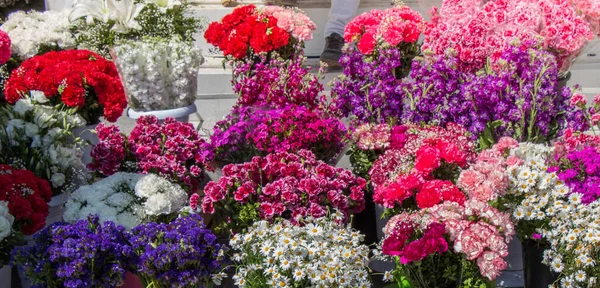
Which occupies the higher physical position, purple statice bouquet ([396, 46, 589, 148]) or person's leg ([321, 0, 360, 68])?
purple statice bouquet ([396, 46, 589, 148])

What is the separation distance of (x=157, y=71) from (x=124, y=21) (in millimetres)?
454

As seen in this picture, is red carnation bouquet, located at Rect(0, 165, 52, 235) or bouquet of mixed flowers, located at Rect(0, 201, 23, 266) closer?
bouquet of mixed flowers, located at Rect(0, 201, 23, 266)

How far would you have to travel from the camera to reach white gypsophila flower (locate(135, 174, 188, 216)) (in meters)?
2.62

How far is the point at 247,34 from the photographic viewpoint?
3805 millimetres

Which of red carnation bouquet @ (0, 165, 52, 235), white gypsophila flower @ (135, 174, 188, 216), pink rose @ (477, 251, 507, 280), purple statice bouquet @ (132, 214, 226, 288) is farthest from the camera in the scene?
white gypsophila flower @ (135, 174, 188, 216)

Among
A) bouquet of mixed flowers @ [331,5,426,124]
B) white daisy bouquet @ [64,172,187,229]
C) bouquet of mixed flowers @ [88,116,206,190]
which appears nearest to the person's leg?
bouquet of mixed flowers @ [331,5,426,124]

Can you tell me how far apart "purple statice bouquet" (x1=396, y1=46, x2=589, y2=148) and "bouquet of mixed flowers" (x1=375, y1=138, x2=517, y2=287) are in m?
0.27

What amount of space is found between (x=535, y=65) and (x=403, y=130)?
0.62 metres

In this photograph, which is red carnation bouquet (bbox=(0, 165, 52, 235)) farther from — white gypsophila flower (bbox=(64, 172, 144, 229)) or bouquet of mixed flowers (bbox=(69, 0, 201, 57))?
bouquet of mixed flowers (bbox=(69, 0, 201, 57))

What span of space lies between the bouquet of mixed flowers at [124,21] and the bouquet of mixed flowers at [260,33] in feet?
0.71

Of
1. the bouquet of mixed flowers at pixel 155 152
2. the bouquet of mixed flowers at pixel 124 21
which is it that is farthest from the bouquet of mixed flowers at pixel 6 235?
the bouquet of mixed flowers at pixel 124 21

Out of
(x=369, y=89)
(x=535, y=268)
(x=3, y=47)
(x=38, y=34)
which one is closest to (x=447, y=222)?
(x=535, y=268)

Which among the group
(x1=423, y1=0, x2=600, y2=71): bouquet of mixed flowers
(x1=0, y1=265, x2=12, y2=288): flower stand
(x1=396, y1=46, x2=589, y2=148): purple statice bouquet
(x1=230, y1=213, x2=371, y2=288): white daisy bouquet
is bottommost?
(x1=0, y1=265, x2=12, y2=288): flower stand

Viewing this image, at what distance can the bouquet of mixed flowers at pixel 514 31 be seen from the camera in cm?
305
